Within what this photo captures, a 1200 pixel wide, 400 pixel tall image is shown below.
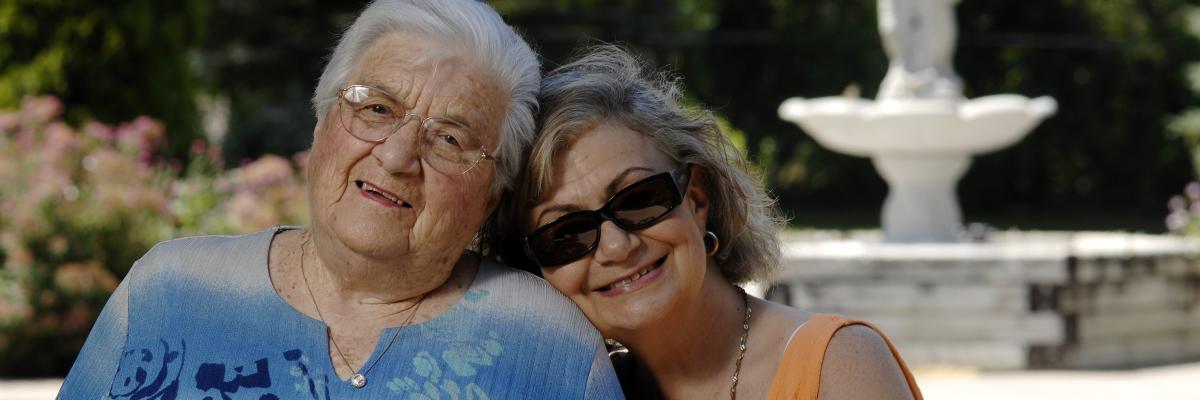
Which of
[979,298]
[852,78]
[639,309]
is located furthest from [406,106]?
[852,78]

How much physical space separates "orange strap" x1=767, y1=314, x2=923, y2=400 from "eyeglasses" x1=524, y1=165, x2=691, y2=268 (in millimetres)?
302

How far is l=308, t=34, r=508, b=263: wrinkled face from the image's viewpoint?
7.02ft

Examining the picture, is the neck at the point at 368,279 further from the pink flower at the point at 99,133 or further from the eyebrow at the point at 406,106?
the pink flower at the point at 99,133

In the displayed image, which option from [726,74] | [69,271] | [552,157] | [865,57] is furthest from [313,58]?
[552,157]

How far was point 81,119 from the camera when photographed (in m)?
9.37

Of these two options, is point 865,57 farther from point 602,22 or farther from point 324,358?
point 324,358

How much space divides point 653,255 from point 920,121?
6.94 meters

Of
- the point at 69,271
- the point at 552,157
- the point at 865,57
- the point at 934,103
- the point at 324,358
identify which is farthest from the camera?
the point at 865,57

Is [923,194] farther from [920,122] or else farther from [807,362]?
[807,362]

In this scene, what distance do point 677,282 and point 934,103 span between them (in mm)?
7016

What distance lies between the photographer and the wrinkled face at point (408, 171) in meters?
2.14

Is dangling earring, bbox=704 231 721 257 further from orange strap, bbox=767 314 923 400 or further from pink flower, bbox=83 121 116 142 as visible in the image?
pink flower, bbox=83 121 116 142

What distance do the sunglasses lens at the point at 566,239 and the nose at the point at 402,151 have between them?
0.28m

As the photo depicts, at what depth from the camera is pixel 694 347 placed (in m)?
2.46
